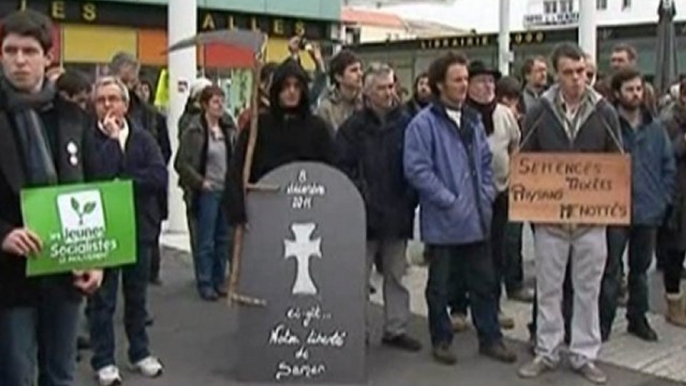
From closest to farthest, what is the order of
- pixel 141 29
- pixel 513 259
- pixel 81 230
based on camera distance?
pixel 81 230
pixel 513 259
pixel 141 29

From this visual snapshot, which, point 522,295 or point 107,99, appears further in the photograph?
point 522,295

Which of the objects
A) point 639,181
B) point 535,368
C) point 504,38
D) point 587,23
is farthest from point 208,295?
point 504,38

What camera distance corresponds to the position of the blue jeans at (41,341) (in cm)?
426

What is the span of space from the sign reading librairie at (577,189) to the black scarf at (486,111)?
0.85 m

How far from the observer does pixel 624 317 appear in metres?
8.23

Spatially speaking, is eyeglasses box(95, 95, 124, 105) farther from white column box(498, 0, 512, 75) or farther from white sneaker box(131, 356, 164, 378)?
white column box(498, 0, 512, 75)

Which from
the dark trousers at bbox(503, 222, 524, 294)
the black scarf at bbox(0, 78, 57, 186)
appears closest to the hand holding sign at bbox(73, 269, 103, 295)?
the black scarf at bbox(0, 78, 57, 186)

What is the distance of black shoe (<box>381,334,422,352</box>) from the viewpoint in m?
7.16

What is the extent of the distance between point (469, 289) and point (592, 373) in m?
0.95

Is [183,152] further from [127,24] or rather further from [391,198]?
[127,24]

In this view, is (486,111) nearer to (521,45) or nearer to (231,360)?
(231,360)

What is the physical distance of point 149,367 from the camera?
21.4ft

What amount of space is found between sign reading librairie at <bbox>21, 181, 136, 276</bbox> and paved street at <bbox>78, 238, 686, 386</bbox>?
210 cm

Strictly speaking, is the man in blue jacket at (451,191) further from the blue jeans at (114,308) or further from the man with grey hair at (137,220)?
the blue jeans at (114,308)
